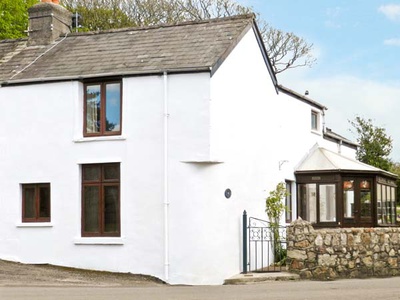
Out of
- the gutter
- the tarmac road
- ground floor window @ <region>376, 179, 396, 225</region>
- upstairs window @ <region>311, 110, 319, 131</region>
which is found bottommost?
the tarmac road

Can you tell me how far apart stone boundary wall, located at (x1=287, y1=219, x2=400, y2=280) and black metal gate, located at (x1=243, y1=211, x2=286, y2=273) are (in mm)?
1248

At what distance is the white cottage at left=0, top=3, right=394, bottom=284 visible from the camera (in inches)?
783

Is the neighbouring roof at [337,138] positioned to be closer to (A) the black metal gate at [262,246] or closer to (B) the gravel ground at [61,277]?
(A) the black metal gate at [262,246]

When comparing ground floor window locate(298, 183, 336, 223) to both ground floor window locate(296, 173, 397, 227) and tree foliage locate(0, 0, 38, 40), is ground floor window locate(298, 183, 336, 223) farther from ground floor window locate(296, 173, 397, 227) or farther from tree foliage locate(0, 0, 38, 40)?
tree foliage locate(0, 0, 38, 40)

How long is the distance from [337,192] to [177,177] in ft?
26.2

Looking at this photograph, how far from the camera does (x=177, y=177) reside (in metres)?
20.0

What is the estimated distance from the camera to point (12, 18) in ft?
128

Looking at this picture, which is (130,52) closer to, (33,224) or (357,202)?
(33,224)

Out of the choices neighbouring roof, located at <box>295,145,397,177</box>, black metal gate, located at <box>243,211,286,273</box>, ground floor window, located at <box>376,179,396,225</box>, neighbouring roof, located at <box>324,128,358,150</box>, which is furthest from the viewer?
neighbouring roof, located at <box>324,128,358,150</box>

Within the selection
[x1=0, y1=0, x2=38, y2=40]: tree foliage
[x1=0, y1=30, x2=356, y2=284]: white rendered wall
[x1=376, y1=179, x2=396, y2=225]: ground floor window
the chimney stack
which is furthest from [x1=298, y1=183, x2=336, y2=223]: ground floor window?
[x1=0, y1=0, x2=38, y2=40]: tree foliage

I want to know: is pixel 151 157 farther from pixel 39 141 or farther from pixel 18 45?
pixel 18 45

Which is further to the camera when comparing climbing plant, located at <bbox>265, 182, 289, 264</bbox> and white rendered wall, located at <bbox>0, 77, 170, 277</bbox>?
climbing plant, located at <bbox>265, 182, 289, 264</bbox>

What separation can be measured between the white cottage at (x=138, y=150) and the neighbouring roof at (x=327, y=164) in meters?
3.33

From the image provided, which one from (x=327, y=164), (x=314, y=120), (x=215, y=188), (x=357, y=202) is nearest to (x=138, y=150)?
(x=215, y=188)
